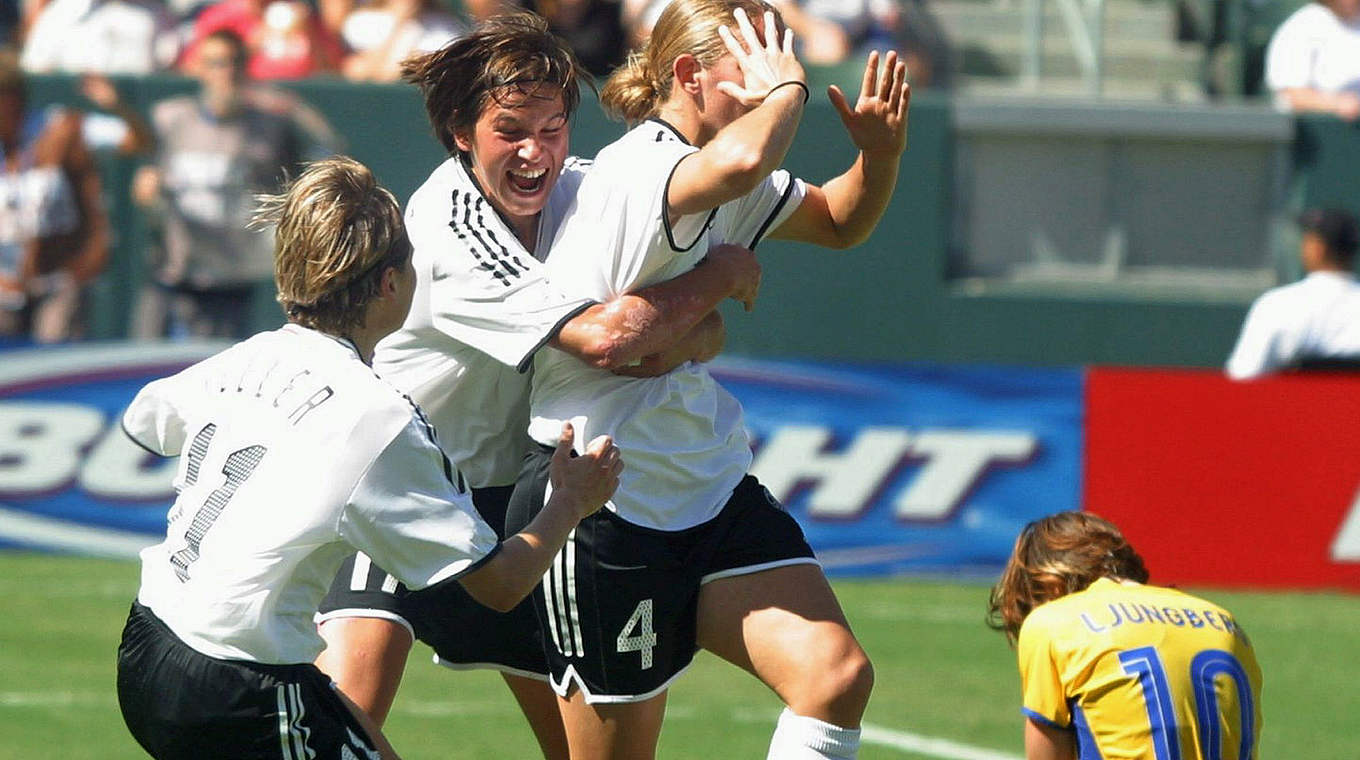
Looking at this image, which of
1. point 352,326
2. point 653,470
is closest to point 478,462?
point 653,470

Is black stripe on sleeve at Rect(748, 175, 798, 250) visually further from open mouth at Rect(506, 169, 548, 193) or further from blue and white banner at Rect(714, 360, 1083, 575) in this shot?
blue and white banner at Rect(714, 360, 1083, 575)

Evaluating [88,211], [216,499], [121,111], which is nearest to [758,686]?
[216,499]

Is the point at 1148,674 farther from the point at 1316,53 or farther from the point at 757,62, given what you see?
the point at 1316,53

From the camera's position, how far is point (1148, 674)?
3811 mm

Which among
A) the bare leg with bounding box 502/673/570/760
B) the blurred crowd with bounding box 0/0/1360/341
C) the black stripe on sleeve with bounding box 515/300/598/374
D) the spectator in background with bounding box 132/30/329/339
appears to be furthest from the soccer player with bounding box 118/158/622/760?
the spectator in background with bounding box 132/30/329/339

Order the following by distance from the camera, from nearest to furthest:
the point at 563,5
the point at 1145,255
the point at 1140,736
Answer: the point at 1140,736
the point at 563,5
the point at 1145,255

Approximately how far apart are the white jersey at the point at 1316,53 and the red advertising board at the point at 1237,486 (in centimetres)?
327

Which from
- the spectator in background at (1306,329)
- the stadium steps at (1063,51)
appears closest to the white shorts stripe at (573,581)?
the spectator in background at (1306,329)

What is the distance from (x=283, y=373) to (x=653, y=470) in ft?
3.36

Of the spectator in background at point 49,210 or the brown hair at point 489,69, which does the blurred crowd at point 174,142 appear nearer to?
the spectator in background at point 49,210

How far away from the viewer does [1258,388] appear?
986 centimetres

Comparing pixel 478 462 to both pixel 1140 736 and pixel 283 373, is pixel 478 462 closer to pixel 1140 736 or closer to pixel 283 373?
pixel 283 373

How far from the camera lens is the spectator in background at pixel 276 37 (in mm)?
11930

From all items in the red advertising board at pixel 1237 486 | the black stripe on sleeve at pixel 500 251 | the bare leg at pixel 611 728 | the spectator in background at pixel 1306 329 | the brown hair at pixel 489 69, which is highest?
the brown hair at pixel 489 69
